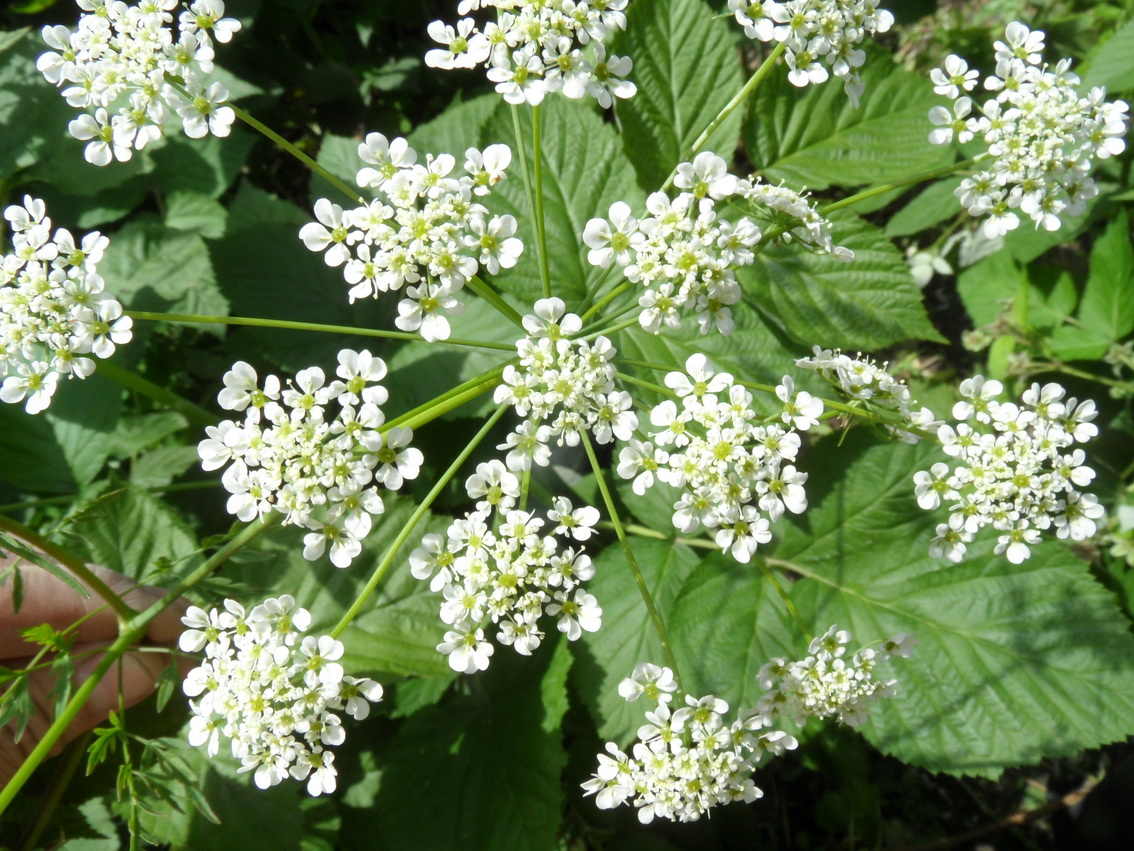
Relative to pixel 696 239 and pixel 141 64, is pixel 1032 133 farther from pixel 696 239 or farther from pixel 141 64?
pixel 141 64

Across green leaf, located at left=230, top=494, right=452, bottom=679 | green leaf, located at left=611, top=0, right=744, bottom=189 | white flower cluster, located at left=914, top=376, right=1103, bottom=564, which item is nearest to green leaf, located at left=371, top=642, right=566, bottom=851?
green leaf, located at left=230, top=494, right=452, bottom=679

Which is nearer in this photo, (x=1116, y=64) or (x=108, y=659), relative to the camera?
(x=108, y=659)

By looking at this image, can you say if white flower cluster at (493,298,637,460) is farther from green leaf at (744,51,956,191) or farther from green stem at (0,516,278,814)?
green leaf at (744,51,956,191)

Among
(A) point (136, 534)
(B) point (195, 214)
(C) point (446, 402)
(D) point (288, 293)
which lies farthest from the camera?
(B) point (195, 214)

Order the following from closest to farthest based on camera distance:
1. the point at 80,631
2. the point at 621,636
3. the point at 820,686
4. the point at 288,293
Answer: the point at 820,686, the point at 80,631, the point at 621,636, the point at 288,293

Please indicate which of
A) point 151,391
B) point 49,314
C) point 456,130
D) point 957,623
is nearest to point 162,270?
point 151,391

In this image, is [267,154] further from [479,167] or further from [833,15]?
[833,15]

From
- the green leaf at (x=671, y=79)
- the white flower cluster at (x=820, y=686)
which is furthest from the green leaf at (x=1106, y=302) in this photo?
the white flower cluster at (x=820, y=686)
